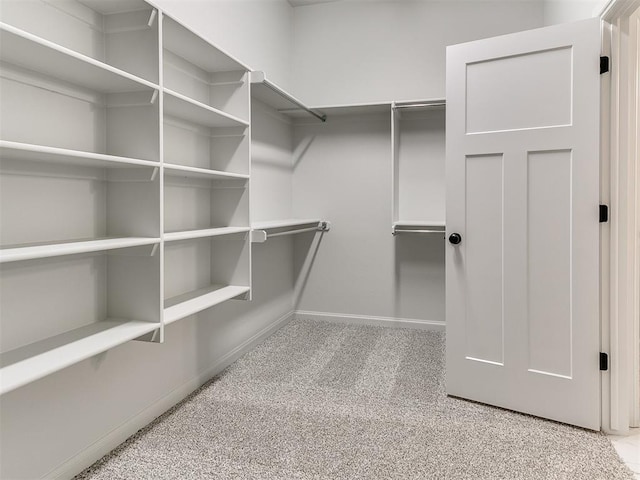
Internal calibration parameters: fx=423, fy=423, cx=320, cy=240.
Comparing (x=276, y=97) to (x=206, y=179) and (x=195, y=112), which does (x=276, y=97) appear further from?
(x=195, y=112)

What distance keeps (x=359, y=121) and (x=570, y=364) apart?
2457mm

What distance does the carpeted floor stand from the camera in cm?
A: 162

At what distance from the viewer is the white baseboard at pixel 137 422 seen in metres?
1.57

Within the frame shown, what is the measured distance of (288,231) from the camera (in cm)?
307

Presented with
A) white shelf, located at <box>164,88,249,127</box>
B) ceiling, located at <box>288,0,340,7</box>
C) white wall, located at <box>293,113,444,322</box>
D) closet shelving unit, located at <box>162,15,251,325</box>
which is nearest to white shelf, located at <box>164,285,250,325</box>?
closet shelving unit, located at <box>162,15,251,325</box>

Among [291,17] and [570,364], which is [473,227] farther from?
[291,17]

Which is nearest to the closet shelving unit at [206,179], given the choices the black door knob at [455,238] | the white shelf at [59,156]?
the white shelf at [59,156]

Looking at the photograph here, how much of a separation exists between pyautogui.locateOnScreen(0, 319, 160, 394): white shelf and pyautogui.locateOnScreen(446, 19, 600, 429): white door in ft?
5.24

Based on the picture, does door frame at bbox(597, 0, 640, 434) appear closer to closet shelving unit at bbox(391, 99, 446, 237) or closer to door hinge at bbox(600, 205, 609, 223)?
door hinge at bbox(600, 205, 609, 223)

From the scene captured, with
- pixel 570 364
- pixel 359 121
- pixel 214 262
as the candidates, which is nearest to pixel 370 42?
pixel 359 121

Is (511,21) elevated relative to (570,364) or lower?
elevated

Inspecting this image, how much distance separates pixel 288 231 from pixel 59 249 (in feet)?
6.28

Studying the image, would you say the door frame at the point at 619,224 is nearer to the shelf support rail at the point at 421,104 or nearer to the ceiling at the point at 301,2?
the shelf support rail at the point at 421,104

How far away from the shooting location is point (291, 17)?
12.3 feet
